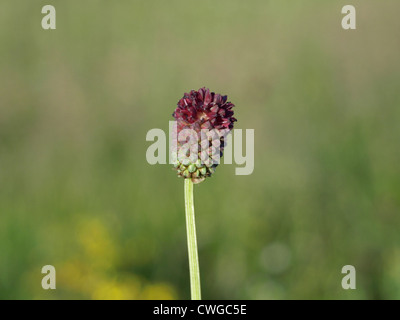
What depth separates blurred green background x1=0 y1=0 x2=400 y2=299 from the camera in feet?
10.2

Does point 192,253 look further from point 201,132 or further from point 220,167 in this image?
point 220,167

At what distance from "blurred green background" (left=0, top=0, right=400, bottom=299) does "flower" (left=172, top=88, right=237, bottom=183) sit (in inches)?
62.2

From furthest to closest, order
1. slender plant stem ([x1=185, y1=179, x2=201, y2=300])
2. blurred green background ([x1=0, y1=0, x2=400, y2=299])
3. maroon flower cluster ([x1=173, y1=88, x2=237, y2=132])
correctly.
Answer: blurred green background ([x1=0, y1=0, x2=400, y2=299]) < maroon flower cluster ([x1=173, y1=88, x2=237, y2=132]) < slender plant stem ([x1=185, y1=179, x2=201, y2=300])

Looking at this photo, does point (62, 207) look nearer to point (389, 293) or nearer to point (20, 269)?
point (20, 269)

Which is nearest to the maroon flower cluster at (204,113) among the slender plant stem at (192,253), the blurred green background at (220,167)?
the slender plant stem at (192,253)

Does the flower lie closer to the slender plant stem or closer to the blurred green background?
the slender plant stem

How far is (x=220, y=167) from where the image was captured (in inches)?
148

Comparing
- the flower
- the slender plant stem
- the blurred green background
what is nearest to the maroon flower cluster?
the flower

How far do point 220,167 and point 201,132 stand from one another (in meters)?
2.36

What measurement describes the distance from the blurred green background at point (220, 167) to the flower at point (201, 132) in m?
1.58

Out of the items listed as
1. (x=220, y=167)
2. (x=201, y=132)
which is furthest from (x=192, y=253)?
(x=220, y=167)

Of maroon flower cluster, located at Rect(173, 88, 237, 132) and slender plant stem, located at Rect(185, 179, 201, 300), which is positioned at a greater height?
maroon flower cluster, located at Rect(173, 88, 237, 132)

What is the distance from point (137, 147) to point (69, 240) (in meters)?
0.83

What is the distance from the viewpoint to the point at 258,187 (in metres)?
3.66
